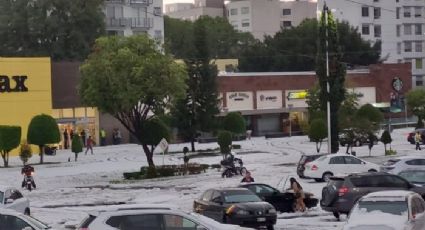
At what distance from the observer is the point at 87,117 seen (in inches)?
2945

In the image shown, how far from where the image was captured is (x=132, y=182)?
44.3 m

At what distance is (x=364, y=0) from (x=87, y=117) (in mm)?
62313

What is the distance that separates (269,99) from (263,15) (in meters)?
90.7

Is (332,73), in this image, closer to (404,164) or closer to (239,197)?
(404,164)

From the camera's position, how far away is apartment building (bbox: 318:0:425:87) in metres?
126

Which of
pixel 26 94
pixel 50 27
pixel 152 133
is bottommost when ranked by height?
pixel 152 133

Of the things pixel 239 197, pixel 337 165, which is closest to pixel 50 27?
pixel 337 165

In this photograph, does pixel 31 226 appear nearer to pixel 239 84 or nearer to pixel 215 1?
pixel 239 84

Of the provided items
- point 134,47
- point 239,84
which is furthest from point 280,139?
point 134,47

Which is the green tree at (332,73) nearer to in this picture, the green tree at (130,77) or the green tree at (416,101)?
the green tree at (130,77)

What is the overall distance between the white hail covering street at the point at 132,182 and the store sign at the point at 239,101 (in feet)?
47.0

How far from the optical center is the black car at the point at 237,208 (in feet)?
80.8

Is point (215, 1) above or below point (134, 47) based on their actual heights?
above

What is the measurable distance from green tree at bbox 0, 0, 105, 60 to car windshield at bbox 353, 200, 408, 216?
7299 cm
